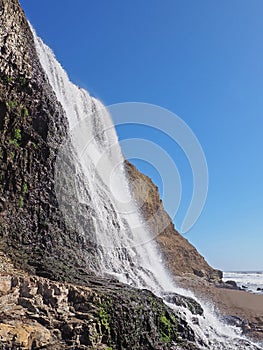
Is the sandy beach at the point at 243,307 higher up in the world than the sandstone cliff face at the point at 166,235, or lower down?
lower down

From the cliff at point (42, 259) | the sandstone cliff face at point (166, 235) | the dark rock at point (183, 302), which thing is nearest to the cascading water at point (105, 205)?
the dark rock at point (183, 302)

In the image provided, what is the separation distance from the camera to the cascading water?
631 inches

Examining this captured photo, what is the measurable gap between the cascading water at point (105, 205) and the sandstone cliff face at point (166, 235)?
337 cm

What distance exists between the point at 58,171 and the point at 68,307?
784 cm

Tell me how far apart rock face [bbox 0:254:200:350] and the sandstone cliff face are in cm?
1980

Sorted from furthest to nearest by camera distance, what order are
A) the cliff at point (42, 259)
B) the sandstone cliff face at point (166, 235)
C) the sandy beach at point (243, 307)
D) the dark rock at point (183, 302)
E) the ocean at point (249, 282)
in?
the ocean at point (249, 282), the sandstone cliff face at point (166, 235), the sandy beach at point (243, 307), the dark rock at point (183, 302), the cliff at point (42, 259)

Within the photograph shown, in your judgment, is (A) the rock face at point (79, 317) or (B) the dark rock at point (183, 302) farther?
(B) the dark rock at point (183, 302)

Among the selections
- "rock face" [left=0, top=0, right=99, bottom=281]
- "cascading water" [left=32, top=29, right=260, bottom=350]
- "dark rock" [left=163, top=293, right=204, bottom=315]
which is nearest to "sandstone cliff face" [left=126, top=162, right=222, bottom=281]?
"cascading water" [left=32, top=29, right=260, bottom=350]

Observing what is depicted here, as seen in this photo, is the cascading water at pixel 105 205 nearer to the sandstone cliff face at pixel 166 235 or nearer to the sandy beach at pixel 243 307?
the sandy beach at pixel 243 307

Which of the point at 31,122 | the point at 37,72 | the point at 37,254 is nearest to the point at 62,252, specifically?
the point at 37,254

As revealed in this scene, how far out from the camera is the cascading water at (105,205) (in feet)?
52.6

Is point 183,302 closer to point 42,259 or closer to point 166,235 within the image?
point 42,259

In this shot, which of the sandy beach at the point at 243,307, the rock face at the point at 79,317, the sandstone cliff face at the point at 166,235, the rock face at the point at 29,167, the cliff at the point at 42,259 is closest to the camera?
the rock face at the point at 79,317

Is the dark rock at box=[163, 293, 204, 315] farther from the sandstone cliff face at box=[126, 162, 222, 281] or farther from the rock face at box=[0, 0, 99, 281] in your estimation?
the sandstone cliff face at box=[126, 162, 222, 281]
